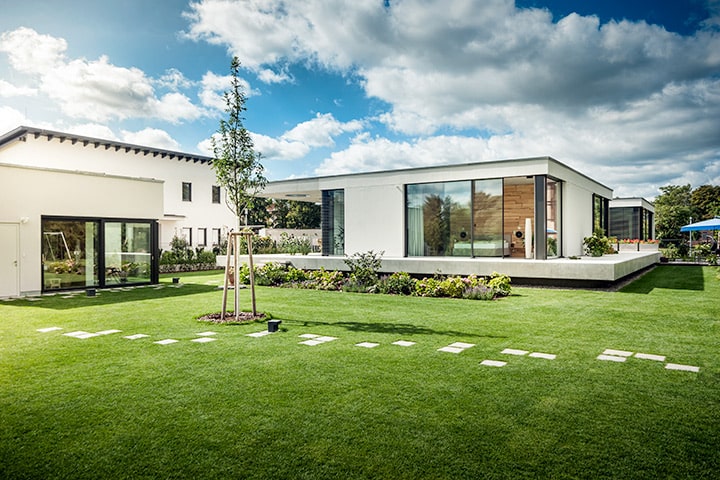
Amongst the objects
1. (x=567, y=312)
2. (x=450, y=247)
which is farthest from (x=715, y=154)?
(x=567, y=312)

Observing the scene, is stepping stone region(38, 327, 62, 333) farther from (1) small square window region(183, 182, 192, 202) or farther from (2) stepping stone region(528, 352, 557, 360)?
(1) small square window region(183, 182, 192, 202)

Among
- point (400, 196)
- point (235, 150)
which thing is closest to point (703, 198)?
point (400, 196)

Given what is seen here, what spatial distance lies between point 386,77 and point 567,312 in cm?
1015

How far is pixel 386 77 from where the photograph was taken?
632 inches

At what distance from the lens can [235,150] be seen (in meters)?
8.87

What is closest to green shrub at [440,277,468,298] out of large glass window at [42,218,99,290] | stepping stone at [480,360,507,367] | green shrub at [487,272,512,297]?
green shrub at [487,272,512,297]

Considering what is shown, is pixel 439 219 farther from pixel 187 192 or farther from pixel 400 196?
pixel 187 192

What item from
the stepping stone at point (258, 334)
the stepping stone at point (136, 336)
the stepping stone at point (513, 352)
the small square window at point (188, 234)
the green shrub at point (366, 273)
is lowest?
the stepping stone at point (513, 352)

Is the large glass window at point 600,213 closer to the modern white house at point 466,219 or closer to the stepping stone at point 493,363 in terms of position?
the modern white house at point 466,219

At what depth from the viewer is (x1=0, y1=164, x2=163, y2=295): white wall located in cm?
1269

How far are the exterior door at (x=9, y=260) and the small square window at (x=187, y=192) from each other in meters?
17.0

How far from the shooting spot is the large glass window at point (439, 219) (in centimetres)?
1566

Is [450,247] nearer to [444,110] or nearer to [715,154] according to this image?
[444,110]

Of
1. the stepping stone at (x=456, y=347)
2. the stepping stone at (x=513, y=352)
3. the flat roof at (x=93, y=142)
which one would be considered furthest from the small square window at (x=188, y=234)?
the stepping stone at (x=513, y=352)
